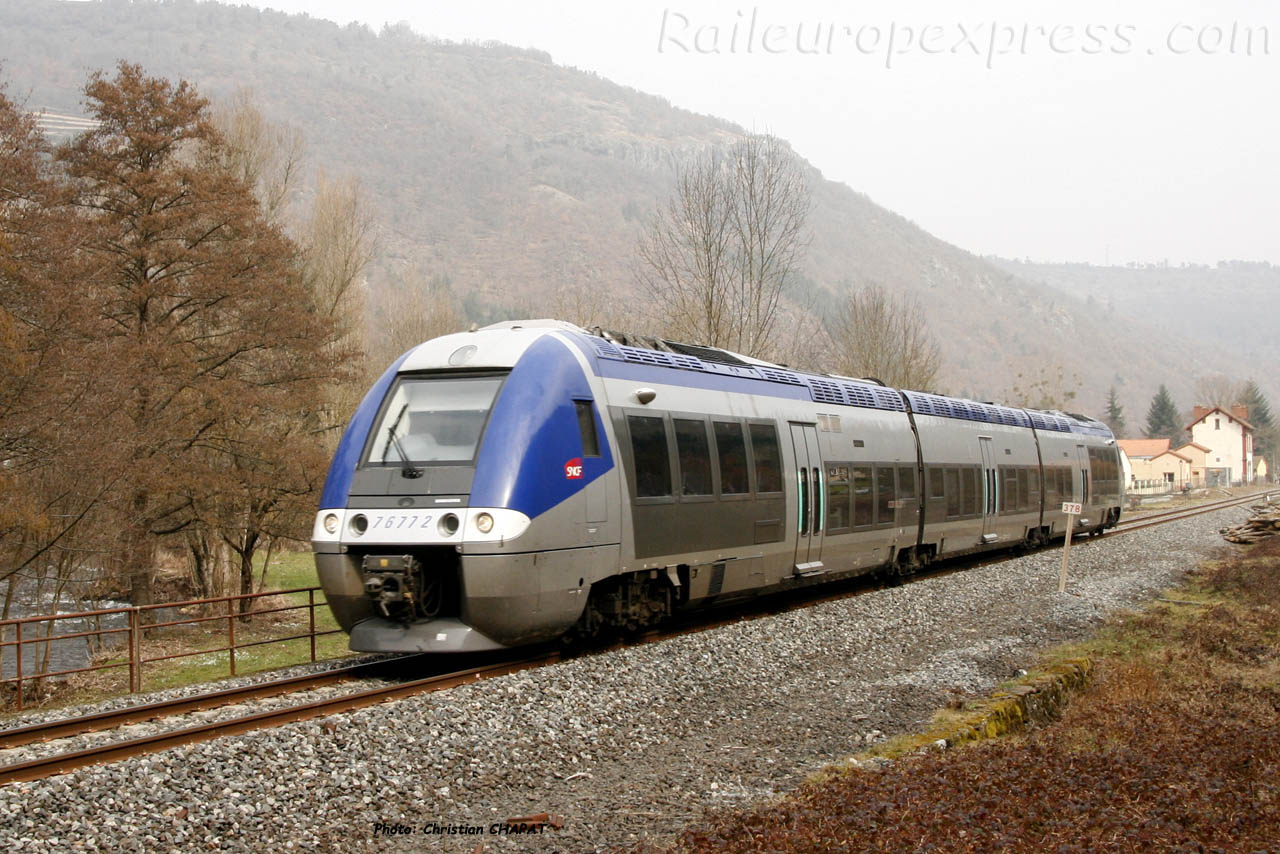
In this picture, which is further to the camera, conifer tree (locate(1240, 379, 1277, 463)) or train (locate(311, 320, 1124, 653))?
conifer tree (locate(1240, 379, 1277, 463))

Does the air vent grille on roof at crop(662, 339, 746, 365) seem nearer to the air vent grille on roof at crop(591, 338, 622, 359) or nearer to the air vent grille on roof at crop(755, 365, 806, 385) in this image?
the air vent grille on roof at crop(755, 365, 806, 385)

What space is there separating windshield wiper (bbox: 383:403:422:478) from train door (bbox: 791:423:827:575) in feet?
21.0

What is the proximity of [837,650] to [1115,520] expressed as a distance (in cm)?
2638

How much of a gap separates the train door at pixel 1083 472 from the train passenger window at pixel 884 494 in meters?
13.8

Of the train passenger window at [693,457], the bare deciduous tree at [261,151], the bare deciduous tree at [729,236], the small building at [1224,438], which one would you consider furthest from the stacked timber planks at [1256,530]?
the small building at [1224,438]

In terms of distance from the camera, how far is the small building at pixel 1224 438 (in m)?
106

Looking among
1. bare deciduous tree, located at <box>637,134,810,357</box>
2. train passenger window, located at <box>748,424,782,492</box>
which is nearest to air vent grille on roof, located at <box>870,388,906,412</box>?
train passenger window, located at <box>748,424,782,492</box>

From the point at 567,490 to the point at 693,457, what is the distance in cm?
262

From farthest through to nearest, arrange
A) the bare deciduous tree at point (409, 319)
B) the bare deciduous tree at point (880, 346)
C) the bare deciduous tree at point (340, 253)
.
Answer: the bare deciduous tree at point (409, 319) < the bare deciduous tree at point (880, 346) < the bare deciduous tree at point (340, 253)

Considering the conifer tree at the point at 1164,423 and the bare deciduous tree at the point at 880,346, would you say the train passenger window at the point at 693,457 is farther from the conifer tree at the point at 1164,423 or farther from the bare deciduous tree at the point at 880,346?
the conifer tree at the point at 1164,423

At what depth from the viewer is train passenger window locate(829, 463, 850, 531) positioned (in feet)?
55.4

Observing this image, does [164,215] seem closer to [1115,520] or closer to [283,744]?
[283,744]

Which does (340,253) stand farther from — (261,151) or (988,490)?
(988,490)

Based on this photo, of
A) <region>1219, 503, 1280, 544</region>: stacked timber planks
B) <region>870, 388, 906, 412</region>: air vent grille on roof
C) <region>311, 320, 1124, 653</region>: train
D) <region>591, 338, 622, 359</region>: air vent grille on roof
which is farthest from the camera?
<region>1219, 503, 1280, 544</region>: stacked timber planks
